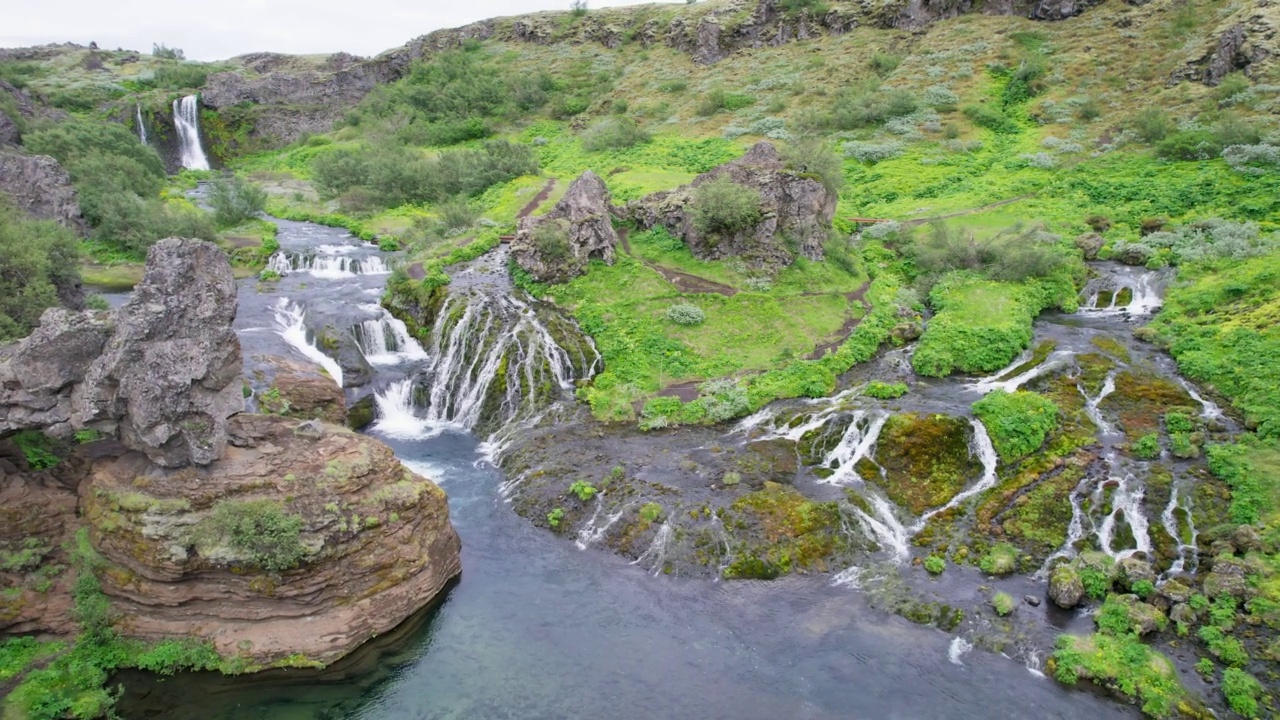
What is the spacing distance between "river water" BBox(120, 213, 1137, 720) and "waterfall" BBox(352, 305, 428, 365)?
14.8 metres

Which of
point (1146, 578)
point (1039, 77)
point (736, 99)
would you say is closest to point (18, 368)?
point (1146, 578)

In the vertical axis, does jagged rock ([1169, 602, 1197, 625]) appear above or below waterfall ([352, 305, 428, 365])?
below

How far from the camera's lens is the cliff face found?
17.4 metres

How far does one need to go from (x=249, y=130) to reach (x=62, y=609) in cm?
8837

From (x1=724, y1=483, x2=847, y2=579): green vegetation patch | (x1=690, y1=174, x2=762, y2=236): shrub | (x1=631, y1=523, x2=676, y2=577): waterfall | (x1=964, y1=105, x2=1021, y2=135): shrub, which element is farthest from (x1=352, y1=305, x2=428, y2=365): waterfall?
(x1=964, y1=105, x2=1021, y2=135): shrub

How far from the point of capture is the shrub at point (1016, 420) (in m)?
24.8

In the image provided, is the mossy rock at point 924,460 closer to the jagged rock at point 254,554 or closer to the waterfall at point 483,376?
the waterfall at point 483,376

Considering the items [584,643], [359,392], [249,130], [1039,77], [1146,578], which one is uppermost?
[249,130]

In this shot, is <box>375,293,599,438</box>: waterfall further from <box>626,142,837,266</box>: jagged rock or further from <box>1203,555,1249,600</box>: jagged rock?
<box>1203,555,1249,600</box>: jagged rock

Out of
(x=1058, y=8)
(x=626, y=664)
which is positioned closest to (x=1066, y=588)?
(x=626, y=664)

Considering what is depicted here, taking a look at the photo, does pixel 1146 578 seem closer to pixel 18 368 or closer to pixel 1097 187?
pixel 18 368

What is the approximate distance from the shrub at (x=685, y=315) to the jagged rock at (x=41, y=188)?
4133cm

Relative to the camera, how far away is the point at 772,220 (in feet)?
129

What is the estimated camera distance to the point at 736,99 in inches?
3103
